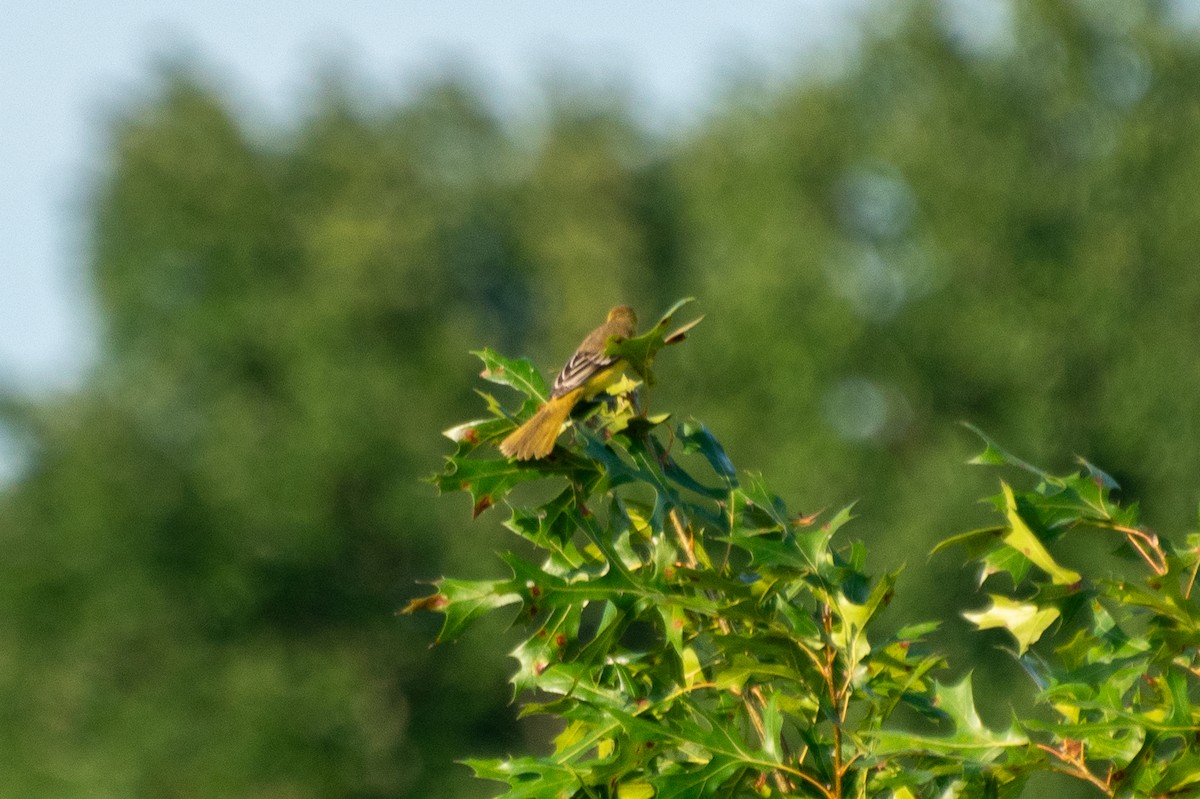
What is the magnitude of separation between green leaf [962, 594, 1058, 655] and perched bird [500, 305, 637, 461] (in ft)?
2.77

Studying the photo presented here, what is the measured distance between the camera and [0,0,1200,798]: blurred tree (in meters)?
30.3

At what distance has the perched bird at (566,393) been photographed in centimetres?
396

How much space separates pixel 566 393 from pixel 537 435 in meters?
0.60

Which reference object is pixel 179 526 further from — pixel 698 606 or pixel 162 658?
pixel 698 606

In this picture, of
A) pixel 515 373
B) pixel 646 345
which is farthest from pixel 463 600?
pixel 646 345

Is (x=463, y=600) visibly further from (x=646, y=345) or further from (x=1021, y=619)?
(x=1021, y=619)

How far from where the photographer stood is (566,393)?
4566mm

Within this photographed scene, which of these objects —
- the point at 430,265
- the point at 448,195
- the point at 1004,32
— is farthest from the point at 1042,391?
the point at 448,195

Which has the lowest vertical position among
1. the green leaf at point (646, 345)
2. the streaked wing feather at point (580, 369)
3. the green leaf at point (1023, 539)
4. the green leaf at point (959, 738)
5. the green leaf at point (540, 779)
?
the green leaf at point (959, 738)

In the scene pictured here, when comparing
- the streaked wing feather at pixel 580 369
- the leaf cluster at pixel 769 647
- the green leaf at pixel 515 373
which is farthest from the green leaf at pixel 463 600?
the streaked wing feather at pixel 580 369

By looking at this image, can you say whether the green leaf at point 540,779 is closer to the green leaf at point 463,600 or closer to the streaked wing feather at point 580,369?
the green leaf at point 463,600

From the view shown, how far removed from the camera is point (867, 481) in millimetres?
30969

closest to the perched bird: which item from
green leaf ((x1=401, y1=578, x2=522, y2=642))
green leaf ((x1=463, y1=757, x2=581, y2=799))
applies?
green leaf ((x1=401, y1=578, x2=522, y2=642))

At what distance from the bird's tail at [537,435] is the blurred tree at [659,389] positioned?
22502mm
